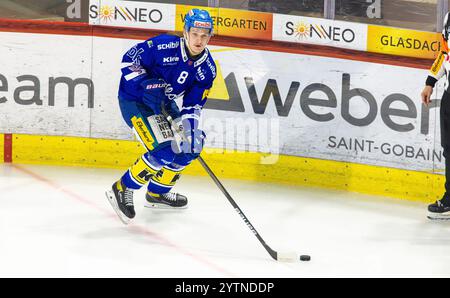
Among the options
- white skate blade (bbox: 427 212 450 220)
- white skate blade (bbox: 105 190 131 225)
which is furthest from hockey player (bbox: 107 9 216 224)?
white skate blade (bbox: 427 212 450 220)

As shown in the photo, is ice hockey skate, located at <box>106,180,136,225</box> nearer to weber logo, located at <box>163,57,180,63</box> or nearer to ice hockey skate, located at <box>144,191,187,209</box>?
ice hockey skate, located at <box>144,191,187,209</box>

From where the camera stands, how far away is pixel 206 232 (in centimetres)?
586

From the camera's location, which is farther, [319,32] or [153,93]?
[319,32]

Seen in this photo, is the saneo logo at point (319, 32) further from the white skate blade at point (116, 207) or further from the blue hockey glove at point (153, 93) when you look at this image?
the white skate blade at point (116, 207)

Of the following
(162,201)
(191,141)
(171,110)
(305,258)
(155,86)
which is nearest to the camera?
(305,258)

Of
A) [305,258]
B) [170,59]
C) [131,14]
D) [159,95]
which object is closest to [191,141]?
[159,95]

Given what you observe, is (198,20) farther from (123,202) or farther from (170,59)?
(123,202)

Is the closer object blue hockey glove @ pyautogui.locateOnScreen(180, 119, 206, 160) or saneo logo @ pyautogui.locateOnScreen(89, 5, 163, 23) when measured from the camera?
blue hockey glove @ pyautogui.locateOnScreen(180, 119, 206, 160)

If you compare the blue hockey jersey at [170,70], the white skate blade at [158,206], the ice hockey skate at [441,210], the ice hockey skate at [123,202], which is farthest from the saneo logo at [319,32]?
the ice hockey skate at [123,202]

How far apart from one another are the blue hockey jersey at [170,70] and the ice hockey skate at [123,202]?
0.54 metres

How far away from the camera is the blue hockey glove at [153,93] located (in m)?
5.86

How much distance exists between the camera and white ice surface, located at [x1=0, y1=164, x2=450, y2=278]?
5.10 metres

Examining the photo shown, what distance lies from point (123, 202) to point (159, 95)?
2.21ft

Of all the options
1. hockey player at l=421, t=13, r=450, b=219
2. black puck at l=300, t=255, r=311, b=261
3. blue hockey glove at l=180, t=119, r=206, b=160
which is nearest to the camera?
black puck at l=300, t=255, r=311, b=261
